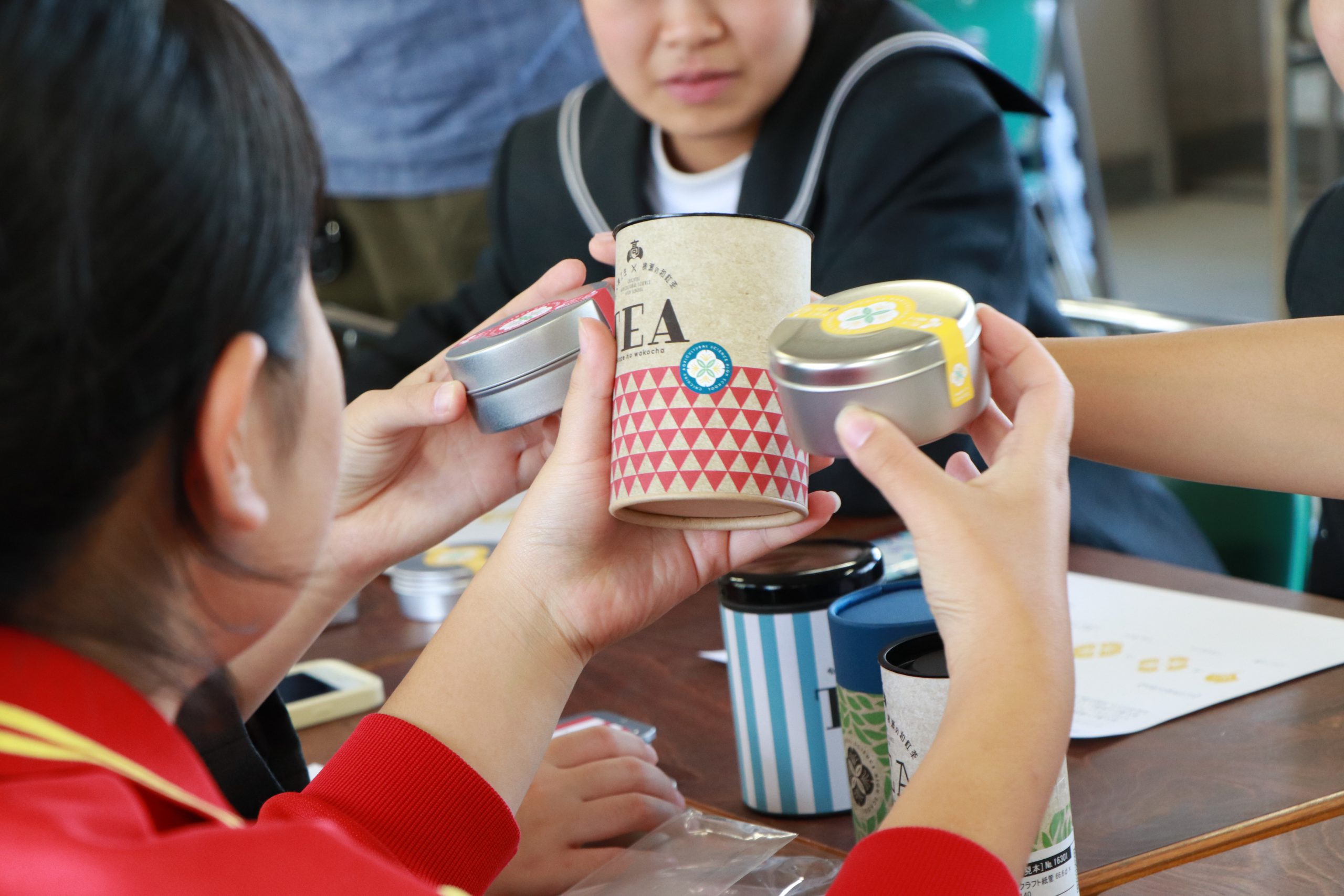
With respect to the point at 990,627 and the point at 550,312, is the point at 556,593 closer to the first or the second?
the point at 550,312

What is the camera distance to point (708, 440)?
642mm

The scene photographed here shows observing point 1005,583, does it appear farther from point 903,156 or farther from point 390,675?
point 903,156

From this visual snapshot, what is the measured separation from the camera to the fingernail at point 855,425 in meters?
0.57

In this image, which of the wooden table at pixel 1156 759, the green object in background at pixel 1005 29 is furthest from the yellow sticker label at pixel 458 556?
the green object in background at pixel 1005 29

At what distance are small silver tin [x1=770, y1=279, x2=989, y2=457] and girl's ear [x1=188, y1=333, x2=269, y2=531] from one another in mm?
233

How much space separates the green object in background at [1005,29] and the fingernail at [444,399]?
9.12ft

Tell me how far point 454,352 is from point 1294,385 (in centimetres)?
64

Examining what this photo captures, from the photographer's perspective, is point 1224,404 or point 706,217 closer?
point 706,217

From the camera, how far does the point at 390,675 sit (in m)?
1.13

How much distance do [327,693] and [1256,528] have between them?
1083mm

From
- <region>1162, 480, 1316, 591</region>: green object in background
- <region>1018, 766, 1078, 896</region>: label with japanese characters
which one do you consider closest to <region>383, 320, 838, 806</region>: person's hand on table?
<region>1018, 766, 1078, 896</region>: label with japanese characters

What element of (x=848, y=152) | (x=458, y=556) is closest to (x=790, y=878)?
(x=458, y=556)

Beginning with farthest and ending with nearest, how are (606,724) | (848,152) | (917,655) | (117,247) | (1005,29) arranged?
(1005,29), (848,152), (606,724), (917,655), (117,247)

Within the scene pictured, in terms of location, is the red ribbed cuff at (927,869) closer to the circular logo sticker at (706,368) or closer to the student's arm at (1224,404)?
the circular logo sticker at (706,368)
